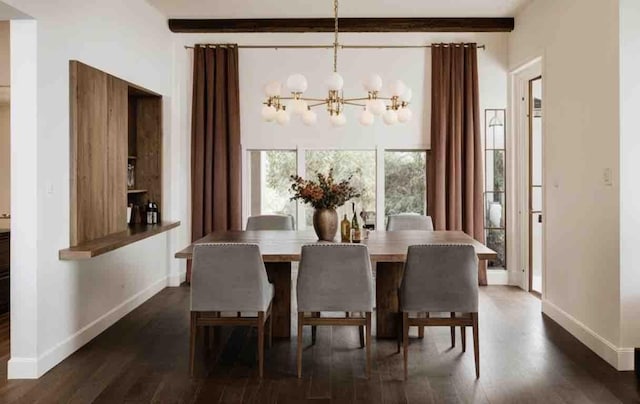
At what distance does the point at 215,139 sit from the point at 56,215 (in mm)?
2707

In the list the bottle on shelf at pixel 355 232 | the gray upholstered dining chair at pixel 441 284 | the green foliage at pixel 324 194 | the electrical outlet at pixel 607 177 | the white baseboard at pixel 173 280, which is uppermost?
the electrical outlet at pixel 607 177

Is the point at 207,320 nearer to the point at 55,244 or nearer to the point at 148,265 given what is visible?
the point at 55,244

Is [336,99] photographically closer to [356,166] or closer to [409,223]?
[409,223]

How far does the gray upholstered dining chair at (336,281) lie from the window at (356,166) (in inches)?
120

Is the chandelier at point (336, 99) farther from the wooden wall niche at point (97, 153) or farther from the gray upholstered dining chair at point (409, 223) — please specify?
the wooden wall niche at point (97, 153)

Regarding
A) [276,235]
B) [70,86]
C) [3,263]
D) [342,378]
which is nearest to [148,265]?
[3,263]

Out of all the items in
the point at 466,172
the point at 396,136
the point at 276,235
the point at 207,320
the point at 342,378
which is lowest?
the point at 342,378

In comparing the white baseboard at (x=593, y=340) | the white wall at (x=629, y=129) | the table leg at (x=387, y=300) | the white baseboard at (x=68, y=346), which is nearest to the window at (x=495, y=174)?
the white baseboard at (x=593, y=340)

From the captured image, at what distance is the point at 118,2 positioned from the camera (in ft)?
16.3

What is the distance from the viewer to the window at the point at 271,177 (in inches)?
261

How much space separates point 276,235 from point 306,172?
2.00m

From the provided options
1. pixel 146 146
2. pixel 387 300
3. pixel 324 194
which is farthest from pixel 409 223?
pixel 146 146

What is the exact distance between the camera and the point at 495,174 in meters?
6.39

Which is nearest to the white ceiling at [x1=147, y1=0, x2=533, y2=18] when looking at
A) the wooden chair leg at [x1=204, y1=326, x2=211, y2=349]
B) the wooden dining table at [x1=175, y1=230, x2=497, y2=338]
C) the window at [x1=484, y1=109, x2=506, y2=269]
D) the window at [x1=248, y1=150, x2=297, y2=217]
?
the window at [x1=484, y1=109, x2=506, y2=269]
